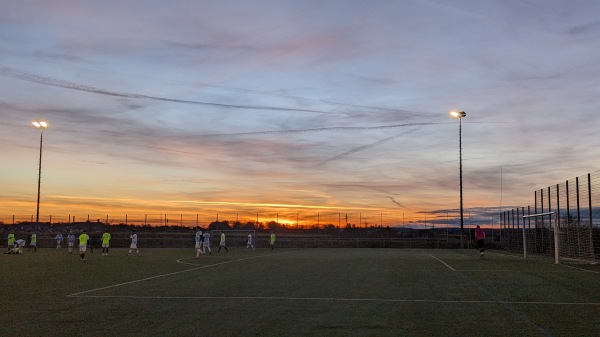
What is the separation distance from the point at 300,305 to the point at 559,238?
98.7 ft

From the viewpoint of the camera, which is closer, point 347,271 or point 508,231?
point 347,271

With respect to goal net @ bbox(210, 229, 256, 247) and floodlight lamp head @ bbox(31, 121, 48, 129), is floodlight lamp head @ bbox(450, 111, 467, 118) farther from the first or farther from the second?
floodlight lamp head @ bbox(31, 121, 48, 129)

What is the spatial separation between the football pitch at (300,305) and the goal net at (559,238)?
37.1 ft

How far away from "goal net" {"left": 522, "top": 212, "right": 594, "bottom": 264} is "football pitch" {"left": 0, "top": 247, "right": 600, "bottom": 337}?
37.1 feet

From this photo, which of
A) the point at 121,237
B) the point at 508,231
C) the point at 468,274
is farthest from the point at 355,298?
the point at 121,237

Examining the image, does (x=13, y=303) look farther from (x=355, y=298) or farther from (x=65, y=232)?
(x=65, y=232)

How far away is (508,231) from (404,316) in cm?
4623

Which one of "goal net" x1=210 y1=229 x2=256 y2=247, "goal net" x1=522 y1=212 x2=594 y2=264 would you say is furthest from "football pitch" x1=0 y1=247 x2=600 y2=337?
"goal net" x1=210 y1=229 x2=256 y2=247

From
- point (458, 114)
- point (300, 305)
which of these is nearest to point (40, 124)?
point (458, 114)

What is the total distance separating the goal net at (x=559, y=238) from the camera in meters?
31.3

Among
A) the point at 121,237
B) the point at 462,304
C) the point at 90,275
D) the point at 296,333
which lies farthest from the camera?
the point at 121,237

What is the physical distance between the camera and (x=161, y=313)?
11719 mm

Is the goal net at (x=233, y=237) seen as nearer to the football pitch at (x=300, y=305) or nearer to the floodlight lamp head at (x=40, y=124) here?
the floodlight lamp head at (x=40, y=124)

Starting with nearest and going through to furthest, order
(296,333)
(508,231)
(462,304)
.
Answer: (296,333) < (462,304) < (508,231)
